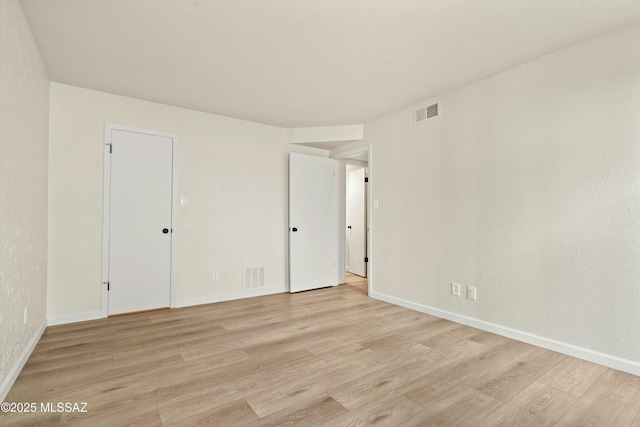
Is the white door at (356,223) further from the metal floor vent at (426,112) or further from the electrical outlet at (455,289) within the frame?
the electrical outlet at (455,289)

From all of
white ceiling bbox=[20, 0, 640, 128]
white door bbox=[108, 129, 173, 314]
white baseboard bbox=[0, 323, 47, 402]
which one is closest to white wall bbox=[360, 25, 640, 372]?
white ceiling bbox=[20, 0, 640, 128]

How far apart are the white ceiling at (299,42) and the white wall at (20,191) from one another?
251 mm

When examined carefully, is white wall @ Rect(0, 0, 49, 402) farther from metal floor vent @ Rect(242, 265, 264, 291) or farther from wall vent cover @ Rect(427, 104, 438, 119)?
wall vent cover @ Rect(427, 104, 438, 119)

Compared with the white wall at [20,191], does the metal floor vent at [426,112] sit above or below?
above

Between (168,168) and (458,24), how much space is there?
3.37 meters

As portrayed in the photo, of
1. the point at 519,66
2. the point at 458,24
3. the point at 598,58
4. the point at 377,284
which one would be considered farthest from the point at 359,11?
the point at 377,284

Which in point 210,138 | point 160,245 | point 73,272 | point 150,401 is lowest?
point 150,401

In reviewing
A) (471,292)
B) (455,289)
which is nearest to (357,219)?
(455,289)

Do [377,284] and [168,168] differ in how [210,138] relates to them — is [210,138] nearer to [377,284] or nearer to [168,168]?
[168,168]

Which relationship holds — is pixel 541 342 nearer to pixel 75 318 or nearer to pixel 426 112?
pixel 426 112

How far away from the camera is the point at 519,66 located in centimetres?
273

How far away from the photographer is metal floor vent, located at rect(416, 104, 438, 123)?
3438 mm

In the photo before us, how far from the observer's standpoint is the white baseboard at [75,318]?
3.07 m

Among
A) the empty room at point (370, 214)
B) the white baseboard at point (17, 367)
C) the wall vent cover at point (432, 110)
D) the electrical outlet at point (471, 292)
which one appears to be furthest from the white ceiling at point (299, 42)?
the white baseboard at point (17, 367)
